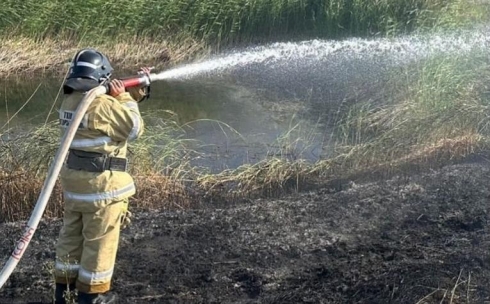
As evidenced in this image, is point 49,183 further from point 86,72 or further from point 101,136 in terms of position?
point 86,72

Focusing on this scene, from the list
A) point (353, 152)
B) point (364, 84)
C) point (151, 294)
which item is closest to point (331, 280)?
point (151, 294)

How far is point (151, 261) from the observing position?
17.0 ft

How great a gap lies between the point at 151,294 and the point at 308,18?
8.98 metres

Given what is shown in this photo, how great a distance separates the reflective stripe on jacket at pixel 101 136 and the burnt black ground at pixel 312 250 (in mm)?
783

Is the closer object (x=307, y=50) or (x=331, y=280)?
(x=331, y=280)

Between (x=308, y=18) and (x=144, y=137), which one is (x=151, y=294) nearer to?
(x=144, y=137)

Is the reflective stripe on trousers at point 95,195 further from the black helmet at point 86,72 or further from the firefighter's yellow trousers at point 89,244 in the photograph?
the black helmet at point 86,72

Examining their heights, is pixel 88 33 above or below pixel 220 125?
above

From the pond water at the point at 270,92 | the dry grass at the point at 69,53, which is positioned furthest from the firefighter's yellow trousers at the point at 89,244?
the dry grass at the point at 69,53

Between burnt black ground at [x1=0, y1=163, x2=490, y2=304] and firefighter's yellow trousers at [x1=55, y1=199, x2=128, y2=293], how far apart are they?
0.37 meters

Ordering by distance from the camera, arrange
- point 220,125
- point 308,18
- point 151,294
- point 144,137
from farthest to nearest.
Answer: point 308,18, point 220,125, point 144,137, point 151,294

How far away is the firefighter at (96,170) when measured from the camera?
13.9 feet

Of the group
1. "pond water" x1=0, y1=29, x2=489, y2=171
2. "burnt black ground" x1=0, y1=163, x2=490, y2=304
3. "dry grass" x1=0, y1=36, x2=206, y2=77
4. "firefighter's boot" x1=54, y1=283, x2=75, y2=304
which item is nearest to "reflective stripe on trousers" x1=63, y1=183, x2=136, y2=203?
"firefighter's boot" x1=54, y1=283, x2=75, y2=304

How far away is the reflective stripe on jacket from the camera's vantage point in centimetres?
419
